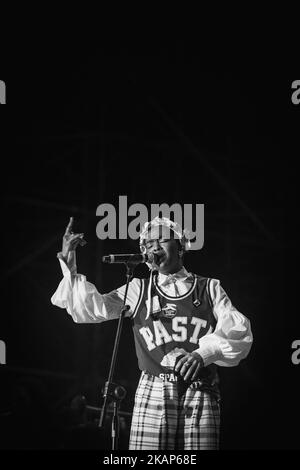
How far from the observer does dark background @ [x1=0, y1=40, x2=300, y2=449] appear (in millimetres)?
5375

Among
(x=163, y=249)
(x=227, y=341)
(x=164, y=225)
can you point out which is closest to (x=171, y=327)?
(x=227, y=341)

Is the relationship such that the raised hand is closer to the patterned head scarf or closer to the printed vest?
the patterned head scarf

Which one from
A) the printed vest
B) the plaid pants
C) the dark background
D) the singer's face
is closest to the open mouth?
the singer's face

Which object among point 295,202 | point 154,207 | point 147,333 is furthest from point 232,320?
point 295,202

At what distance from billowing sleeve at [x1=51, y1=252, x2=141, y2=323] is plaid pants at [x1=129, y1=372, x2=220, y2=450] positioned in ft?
1.66

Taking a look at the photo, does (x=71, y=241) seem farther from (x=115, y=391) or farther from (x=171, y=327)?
(x=115, y=391)

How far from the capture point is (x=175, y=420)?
347cm

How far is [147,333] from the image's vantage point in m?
3.67

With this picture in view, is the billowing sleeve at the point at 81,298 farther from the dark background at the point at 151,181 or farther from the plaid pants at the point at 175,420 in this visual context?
the dark background at the point at 151,181

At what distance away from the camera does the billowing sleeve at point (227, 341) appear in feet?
11.3

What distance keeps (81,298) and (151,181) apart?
198 cm

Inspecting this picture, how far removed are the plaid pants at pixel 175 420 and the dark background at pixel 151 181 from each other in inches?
70.2

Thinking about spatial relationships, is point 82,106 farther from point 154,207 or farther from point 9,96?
point 154,207

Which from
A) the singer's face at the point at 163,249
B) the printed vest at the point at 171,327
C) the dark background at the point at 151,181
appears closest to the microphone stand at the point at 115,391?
the printed vest at the point at 171,327
